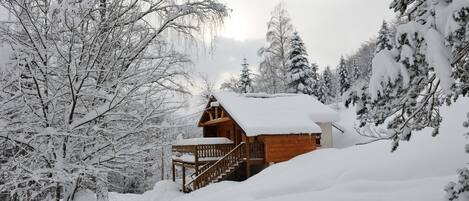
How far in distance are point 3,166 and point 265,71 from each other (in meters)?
33.2

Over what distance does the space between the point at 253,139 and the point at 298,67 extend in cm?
1809

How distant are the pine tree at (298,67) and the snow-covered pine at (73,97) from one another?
31.9 m

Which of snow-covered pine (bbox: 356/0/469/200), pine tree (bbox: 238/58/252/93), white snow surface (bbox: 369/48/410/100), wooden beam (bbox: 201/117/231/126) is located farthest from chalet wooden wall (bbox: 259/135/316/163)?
pine tree (bbox: 238/58/252/93)

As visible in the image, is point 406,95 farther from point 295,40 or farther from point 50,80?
point 295,40

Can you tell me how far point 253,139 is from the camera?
20891mm

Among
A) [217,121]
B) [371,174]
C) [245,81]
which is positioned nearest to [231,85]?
[245,81]

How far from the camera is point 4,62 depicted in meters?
4.53

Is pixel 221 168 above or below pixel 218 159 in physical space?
below

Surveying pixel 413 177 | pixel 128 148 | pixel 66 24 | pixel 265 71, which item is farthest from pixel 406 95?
pixel 265 71

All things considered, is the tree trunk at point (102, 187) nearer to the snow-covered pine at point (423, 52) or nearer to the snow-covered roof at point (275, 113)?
the snow-covered pine at point (423, 52)

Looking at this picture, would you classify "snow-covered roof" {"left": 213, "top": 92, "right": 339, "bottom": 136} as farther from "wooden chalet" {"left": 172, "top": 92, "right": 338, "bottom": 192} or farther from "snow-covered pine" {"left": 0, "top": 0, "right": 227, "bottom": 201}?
"snow-covered pine" {"left": 0, "top": 0, "right": 227, "bottom": 201}

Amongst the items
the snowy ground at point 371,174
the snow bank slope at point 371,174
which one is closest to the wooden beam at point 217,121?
the snowy ground at point 371,174

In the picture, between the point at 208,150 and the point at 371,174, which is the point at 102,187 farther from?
the point at 208,150

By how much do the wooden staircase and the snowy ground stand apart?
67.8 inches
